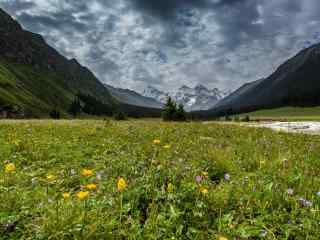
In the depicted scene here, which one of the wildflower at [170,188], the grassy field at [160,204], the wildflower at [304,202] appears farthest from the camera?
the wildflower at [170,188]

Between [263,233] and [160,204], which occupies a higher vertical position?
[160,204]

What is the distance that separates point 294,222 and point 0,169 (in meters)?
5.40

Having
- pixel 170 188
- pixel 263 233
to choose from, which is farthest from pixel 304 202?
pixel 170 188

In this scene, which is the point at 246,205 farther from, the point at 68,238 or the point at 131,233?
the point at 68,238

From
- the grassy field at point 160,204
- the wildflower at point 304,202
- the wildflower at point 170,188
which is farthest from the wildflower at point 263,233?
the wildflower at point 170,188

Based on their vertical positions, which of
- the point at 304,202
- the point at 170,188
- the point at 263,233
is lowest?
the point at 263,233

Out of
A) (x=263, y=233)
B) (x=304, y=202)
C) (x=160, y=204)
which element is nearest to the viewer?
(x=263, y=233)

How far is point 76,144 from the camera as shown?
29.7ft

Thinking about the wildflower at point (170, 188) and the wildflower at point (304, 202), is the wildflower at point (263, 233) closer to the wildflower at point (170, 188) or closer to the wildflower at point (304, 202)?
the wildflower at point (304, 202)

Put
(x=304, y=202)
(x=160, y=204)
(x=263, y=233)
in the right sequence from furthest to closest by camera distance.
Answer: (x=304, y=202)
(x=160, y=204)
(x=263, y=233)

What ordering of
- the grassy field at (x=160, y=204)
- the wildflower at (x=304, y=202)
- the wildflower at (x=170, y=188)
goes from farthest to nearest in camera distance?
the wildflower at (x=170, y=188)
the wildflower at (x=304, y=202)
the grassy field at (x=160, y=204)

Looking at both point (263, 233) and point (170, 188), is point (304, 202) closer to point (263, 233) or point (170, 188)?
point (263, 233)

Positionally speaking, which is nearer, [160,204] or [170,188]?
[160,204]

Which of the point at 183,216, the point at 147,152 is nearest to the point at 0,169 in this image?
the point at 147,152
